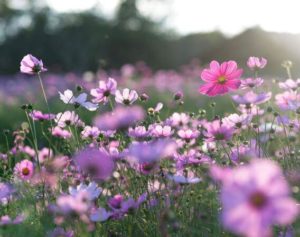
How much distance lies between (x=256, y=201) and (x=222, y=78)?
1.12 m

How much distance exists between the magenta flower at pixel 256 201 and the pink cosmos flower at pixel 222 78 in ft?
3.49

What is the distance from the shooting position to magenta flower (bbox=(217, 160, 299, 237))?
0.80 m

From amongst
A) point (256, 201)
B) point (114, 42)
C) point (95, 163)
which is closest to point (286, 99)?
point (95, 163)

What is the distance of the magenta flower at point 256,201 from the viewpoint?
0.80m

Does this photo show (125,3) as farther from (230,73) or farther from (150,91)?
(230,73)

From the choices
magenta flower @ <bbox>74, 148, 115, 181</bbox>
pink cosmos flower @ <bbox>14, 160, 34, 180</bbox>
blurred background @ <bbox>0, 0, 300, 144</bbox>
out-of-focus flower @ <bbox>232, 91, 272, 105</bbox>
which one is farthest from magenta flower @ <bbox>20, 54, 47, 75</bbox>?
blurred background @ <bbox>0, 0, 300, 144</bbox>

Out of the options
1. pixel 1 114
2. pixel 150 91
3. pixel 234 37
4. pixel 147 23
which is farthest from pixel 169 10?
pixel 1 114

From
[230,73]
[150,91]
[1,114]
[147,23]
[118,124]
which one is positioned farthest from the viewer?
[147,23]

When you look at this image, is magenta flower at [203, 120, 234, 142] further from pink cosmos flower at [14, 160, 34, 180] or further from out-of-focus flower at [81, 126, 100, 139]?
pink cosmos flower at [14, 160, 34, 180]

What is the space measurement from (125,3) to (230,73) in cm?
2028

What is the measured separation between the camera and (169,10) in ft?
76.5

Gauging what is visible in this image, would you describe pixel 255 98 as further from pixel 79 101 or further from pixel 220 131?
pixel 79 101

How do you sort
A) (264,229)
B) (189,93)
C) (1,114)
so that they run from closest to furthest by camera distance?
1. (264,229)
2. (1,114)
3. (189,93)

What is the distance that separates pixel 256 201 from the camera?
818 mm
